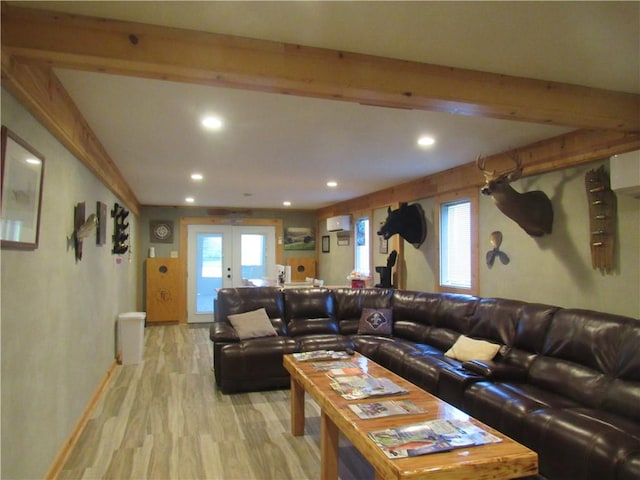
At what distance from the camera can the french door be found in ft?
28.7

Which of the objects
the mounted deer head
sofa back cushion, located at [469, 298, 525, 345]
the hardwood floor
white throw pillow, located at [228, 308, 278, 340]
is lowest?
the hardwood floor

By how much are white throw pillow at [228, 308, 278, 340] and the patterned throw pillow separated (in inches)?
42.3

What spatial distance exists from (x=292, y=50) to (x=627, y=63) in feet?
6.05

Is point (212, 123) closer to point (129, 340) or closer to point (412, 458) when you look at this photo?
point (412, 458)

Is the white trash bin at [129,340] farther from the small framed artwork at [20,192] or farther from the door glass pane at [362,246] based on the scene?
the door glass pane at [362,246]

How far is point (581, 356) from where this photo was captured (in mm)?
2885

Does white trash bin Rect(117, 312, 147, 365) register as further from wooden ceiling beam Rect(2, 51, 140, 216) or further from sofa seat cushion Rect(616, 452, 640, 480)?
sofa seat cushion Rect(616, 452, 640, 480)

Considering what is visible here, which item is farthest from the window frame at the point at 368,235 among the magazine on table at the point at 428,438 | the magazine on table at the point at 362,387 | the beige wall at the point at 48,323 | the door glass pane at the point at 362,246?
the magazine on table at the point at 428,438

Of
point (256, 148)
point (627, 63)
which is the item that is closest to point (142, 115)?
point (256, 148)

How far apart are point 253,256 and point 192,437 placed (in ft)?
20.2

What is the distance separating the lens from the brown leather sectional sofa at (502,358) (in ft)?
7.51

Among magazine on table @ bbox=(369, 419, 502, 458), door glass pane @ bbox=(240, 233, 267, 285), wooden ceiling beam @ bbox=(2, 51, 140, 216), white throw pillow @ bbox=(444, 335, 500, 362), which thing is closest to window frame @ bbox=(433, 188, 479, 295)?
white throw pillow @ bbox=(444, 335, 500, 362)

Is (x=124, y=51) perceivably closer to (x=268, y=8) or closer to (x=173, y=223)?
(x=268, y=8)

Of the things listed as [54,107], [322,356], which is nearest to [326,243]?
[322,356]
